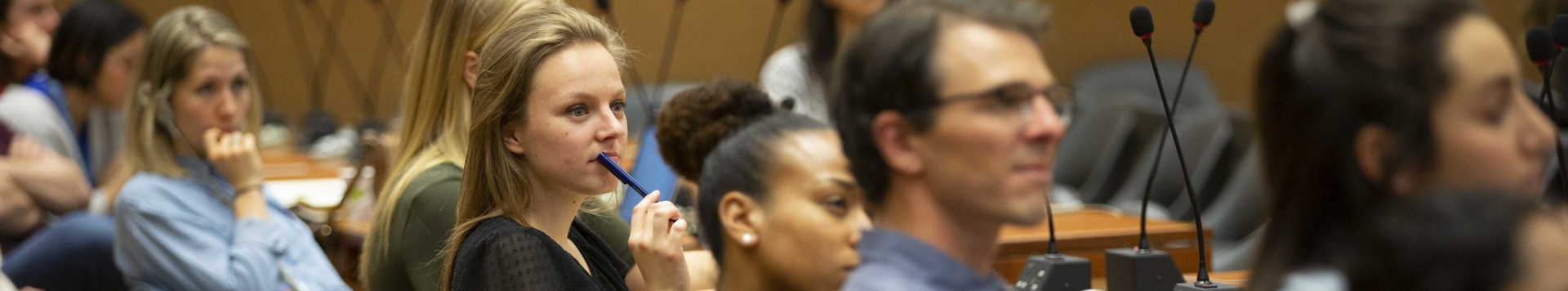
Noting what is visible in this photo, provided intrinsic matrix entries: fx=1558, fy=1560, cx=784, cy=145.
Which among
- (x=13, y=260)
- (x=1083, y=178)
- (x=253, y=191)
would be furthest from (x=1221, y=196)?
(x=13, y=260)

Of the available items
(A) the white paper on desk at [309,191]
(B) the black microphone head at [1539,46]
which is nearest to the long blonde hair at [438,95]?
(B) the black microphone head at [1539,46]

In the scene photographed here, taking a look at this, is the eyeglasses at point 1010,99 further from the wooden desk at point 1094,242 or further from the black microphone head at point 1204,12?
the wooden desk at point 1094,242

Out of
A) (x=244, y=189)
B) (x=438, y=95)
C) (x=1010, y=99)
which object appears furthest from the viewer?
(x=244, y=189)

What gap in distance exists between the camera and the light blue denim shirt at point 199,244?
2562 millimetres

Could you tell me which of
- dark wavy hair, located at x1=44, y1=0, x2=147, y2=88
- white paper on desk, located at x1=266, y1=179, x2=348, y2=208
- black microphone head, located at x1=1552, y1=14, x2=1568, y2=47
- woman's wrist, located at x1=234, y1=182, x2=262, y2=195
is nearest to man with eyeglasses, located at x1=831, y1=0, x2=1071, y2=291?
black microphone head, located at x1=1552, y1=14, x2=1568, y2=47

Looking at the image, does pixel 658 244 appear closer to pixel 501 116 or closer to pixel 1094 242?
pixel 501 116

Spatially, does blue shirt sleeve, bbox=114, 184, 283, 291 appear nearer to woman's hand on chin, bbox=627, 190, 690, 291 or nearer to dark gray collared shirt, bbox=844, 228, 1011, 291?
woman's hand on chin, bbox=627, 190, 690, 291

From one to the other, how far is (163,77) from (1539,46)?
7.25 ft

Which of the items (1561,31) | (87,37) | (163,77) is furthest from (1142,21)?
(87,37)

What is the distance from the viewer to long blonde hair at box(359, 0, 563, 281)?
7.12 feet

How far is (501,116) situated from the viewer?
1827mm

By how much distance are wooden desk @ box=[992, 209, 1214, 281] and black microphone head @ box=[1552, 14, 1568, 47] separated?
977mm

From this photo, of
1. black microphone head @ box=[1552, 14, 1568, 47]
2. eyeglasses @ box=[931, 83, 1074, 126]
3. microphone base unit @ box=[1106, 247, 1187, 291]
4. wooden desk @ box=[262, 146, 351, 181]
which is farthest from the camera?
wooden desk @ box=[262, 146, 351, 181]

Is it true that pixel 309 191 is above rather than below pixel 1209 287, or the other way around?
below
